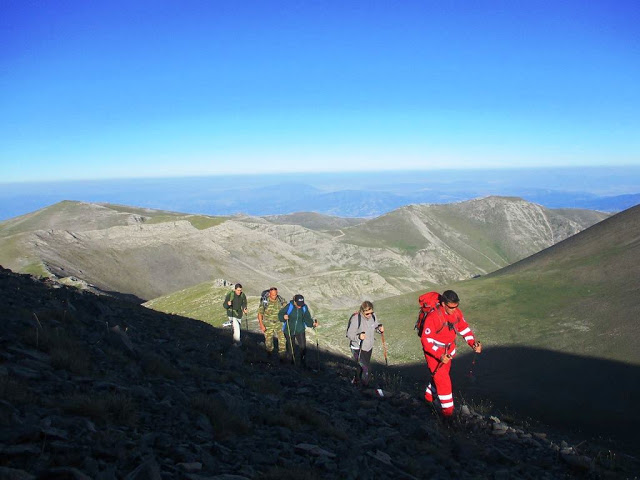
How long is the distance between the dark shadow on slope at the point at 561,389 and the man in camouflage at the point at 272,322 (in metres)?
9.35

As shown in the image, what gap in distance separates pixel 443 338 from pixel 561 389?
46.6ft

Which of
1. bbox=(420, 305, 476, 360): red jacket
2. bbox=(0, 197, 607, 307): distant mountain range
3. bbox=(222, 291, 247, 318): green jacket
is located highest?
bbox=(420, 305, 476, 360): red jacket

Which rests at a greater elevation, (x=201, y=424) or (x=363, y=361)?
(x=201, y=424)

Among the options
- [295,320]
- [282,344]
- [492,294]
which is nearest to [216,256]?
[492,294]

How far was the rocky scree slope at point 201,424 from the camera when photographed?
16.7ft

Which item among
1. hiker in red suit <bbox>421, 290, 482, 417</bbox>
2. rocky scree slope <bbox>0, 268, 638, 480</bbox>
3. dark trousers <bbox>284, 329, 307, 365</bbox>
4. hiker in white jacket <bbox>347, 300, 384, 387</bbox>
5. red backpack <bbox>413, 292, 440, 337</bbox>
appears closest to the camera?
rocky scree slope <bbox>0, 268, 638, 480</bbox>

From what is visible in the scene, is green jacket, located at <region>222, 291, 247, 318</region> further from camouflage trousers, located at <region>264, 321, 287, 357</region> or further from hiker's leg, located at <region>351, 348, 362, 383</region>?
hiker's leg, located at <region>351, 348, 362, 383</region>

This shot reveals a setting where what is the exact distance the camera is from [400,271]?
452 feet

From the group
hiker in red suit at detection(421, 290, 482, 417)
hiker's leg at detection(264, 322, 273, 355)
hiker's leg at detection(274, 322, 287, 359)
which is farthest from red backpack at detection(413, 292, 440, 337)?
hiker's leg at detection(264, 322, 273, 355)

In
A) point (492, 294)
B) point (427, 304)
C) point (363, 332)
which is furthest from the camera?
point (492, 294)

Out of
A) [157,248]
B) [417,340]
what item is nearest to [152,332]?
[417,340]

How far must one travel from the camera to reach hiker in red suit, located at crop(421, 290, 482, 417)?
10.3 metres

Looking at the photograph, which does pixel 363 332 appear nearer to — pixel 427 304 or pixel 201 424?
pixel 427 304

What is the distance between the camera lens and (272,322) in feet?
52.4
